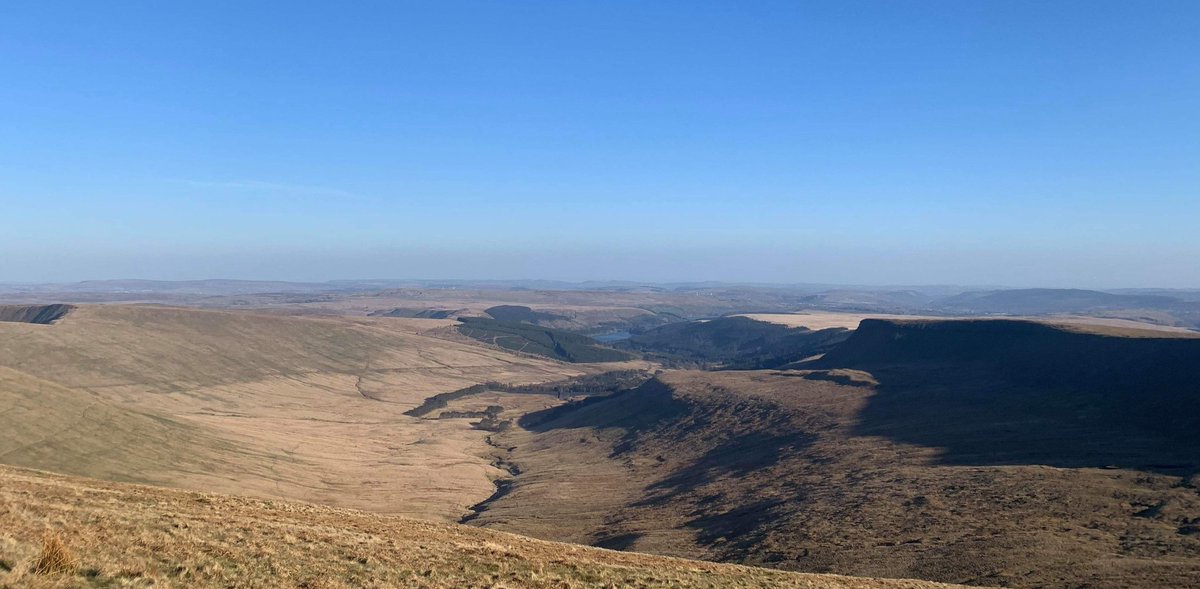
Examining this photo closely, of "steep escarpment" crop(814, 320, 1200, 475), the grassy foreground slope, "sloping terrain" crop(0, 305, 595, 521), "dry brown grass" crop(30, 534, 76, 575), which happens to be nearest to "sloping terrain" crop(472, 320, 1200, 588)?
"steep escarpment" crop(814, 320, 1200, 475)

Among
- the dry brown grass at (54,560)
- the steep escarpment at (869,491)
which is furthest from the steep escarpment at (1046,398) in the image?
the dry brown grass at (54,560)

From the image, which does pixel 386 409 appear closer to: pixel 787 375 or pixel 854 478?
pixel 787 375

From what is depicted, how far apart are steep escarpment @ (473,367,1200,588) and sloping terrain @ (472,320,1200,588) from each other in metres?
0.24

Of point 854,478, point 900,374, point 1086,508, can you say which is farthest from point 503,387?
point 1086,508

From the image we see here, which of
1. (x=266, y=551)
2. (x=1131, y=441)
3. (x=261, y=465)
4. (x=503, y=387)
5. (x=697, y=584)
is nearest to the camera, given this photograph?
(x=266, y=551)

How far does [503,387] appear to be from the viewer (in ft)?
638

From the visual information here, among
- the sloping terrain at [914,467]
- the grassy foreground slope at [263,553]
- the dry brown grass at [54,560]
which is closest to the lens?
the dry brown grass at [54,560]

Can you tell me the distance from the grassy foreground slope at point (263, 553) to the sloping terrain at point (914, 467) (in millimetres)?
15396

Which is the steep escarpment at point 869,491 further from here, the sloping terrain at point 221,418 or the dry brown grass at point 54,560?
the dry brown grass at point 54,560

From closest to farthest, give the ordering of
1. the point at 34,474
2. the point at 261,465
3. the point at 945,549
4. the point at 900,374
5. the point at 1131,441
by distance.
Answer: the point at 34,474
the point at 945,549
the point at 1131,441
the point at 261,465
the point at 900,374

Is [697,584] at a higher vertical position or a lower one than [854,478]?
higher

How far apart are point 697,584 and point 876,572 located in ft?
61.4

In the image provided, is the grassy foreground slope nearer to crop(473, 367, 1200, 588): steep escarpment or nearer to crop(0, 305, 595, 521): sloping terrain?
crop(473, 367, 1200, 588): steep escarpment

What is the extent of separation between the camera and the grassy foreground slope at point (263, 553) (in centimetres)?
1992
